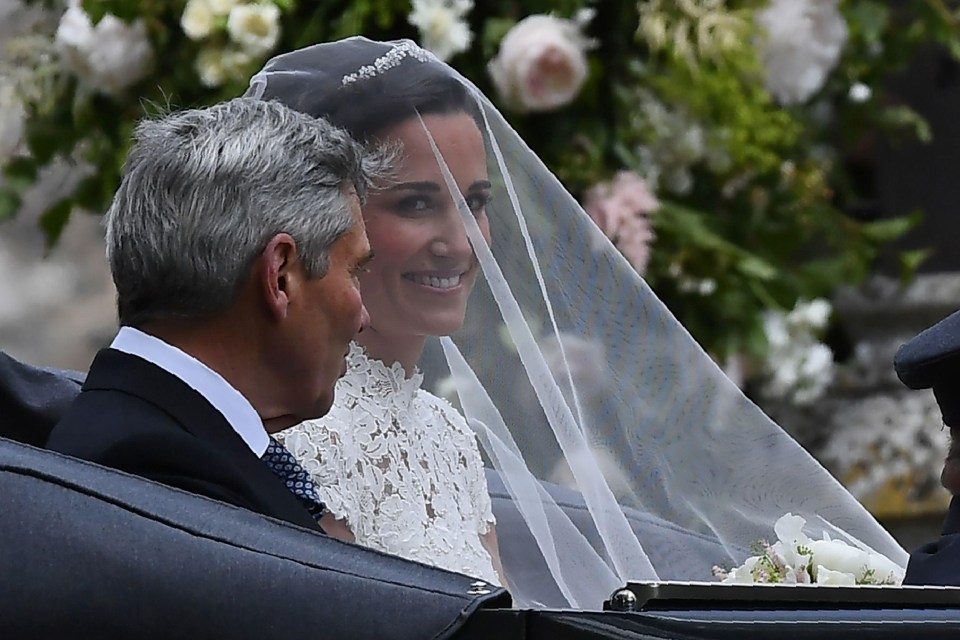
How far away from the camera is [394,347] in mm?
2330

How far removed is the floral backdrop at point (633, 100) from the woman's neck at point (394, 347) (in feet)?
3.72

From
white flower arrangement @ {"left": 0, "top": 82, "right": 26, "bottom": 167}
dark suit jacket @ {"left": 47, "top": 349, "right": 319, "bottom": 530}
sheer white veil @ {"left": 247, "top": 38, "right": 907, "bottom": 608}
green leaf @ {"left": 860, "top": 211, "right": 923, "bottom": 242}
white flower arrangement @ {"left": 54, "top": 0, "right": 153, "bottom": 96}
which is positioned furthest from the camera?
green leaf @ {"left": 860, "top": 211, "right": 923, "bottom": 242}

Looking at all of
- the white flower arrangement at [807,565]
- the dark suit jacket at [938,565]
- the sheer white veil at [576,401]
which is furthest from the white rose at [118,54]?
the dark suit jacket at [938,565]

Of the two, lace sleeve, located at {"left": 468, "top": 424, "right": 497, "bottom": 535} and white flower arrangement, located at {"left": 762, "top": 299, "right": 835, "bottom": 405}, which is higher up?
lace sleeve, located at {"left": 468, "top": 424, "right": 497, "bottom": 535}

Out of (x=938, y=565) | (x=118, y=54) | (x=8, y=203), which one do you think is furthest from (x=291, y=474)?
(x=8, y=203)

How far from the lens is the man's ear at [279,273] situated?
6.11 feet

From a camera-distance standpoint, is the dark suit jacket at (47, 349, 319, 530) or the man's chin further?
the man's chin

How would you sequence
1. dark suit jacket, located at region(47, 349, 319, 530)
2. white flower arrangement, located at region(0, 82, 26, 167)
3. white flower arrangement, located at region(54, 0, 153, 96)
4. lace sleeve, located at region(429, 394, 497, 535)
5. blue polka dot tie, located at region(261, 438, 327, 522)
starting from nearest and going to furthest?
dark suit jacket, located at region(47, 349, 319, 530), blue polka dot tie, located at region(261, 438, 327, 522), lace sleeve, located at region(429, 394, 497, 535), white flower arrangement, located at region(54, 0, 153, 96), white flower arrangement, located at region(0, 82, 26, 167)

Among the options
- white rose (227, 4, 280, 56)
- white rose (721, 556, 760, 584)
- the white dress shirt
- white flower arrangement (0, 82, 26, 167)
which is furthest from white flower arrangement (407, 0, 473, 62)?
the white dress shirt

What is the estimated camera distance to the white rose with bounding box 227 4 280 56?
3.34m

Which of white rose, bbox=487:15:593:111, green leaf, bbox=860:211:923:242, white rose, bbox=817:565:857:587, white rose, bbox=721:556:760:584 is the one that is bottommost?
white rose, bbox=721:556:760:584

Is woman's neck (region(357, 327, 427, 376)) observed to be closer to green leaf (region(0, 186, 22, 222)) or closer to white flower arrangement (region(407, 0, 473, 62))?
white flower arrangement (region(407, 0, 473, 62))

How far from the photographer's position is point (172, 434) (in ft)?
5.53

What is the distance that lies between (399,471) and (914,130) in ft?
8.27
